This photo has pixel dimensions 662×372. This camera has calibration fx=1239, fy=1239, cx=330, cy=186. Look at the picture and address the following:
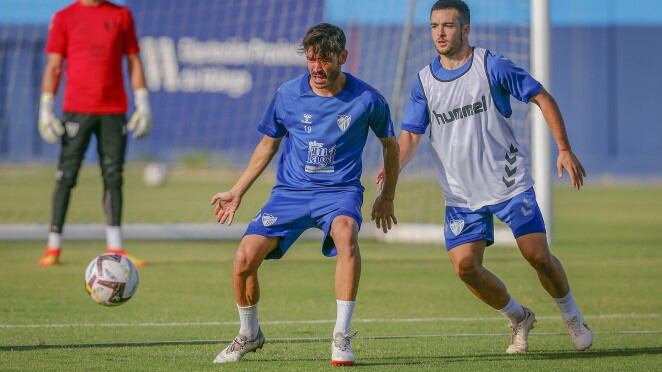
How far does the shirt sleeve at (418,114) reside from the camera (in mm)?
7055

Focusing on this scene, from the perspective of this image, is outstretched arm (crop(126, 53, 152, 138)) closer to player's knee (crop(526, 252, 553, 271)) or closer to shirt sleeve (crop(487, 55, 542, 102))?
shirt sleeve (crop(487, 55, 542, 102))

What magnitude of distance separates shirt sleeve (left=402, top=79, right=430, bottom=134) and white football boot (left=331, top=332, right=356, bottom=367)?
4.56ft

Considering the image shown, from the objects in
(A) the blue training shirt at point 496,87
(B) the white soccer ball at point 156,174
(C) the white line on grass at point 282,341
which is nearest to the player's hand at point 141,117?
(C) the white line on grass at point 282,341

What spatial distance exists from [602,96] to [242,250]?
124ft

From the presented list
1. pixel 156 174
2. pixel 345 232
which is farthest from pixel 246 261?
pixel 156 174

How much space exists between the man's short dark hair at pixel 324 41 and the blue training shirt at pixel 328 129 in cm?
34

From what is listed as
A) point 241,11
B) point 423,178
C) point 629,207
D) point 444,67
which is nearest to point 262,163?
point 444,67

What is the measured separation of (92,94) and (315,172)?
205 inches

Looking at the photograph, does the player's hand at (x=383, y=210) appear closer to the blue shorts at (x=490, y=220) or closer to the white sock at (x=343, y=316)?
the blue shorts at (x=490, y=220)

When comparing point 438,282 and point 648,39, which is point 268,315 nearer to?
point 438,282

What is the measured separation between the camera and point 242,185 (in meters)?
6.77

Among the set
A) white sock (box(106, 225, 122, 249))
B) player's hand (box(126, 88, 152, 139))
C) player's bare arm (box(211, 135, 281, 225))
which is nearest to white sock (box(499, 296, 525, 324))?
player's bare arm (box(211, 135, 281, 225))

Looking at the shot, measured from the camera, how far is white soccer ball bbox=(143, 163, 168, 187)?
3130cm

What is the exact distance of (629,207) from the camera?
77.5ft
